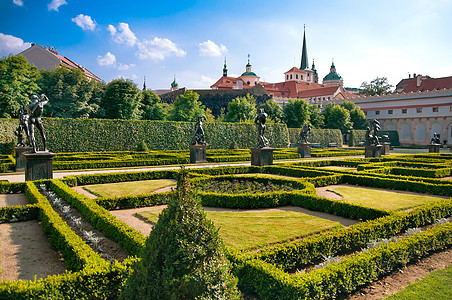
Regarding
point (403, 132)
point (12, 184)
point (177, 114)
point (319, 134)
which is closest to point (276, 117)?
point (319, 134)

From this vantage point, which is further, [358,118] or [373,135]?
[358,118]

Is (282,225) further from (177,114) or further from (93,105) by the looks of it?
(177,114)

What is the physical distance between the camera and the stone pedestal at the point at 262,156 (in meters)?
16.4

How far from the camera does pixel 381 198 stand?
9.85 m

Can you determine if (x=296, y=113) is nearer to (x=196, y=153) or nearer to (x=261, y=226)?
(x=196, y=153)

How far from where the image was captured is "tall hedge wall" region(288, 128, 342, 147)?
40594 mm

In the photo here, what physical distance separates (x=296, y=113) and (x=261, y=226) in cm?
4602

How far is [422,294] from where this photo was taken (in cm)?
396

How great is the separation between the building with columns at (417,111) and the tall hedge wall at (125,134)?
37.7 m

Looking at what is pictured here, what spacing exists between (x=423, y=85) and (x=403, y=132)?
11340 mm

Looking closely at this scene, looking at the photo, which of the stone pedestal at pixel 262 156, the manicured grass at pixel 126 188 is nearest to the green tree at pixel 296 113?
the stone pedestal at pixel 262 156

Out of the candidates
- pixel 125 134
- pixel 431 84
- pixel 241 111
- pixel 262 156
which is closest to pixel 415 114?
pixel 431 84

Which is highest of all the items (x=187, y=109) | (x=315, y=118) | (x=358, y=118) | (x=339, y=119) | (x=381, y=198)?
(x=187, y=109)

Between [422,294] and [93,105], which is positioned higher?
[93,105]
